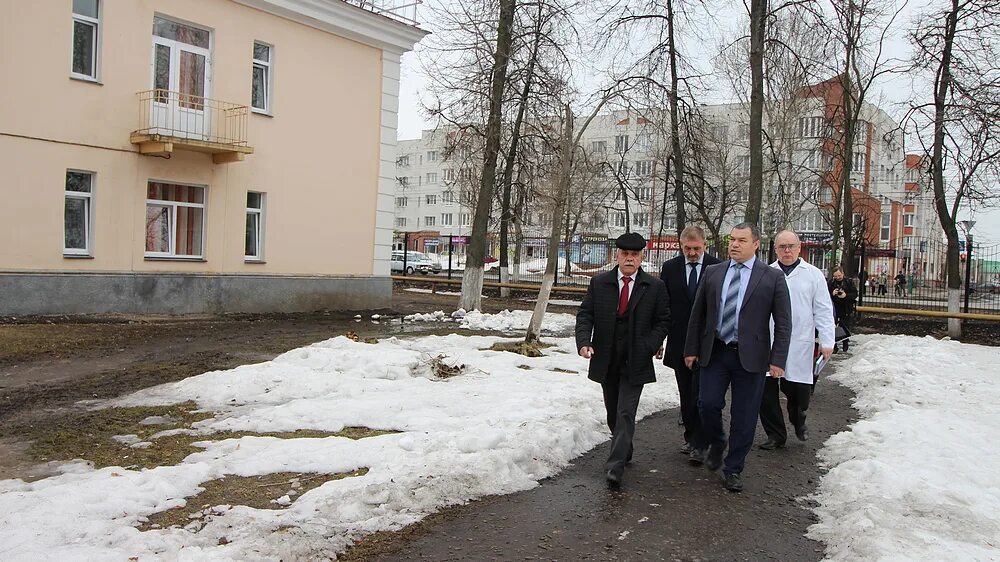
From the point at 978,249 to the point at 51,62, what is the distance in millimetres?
21401

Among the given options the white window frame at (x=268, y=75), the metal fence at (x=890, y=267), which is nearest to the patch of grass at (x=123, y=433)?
the metal fence at (x=890, y=267)

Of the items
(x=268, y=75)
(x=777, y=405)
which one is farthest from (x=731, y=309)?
(x=268, y=75)

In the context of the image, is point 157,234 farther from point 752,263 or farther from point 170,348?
point 752,263

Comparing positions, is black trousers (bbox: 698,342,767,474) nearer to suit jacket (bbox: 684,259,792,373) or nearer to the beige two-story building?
suit jacket (bbox: 684,259,792,373)

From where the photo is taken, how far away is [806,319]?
6961 millimetres

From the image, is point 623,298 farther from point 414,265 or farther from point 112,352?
point 414,265

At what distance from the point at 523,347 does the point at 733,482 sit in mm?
6632

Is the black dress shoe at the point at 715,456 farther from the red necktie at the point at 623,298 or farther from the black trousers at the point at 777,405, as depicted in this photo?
the red necktie at the point at 623,298

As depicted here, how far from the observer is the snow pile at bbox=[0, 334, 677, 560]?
13.4ft

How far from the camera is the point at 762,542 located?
461 cm

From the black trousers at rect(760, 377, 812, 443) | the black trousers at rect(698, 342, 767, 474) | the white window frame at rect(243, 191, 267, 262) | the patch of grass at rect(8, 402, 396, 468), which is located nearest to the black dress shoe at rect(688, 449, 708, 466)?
the black trousers at rect(698, 342, 767, 474)

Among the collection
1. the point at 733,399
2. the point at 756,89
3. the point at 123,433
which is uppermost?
the point at 756,89

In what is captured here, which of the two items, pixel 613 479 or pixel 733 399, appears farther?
pixel 733 399

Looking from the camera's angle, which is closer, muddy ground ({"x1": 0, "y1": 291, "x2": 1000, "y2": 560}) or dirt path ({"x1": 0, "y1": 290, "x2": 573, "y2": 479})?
muddy ground ({"x1": 0, "y1": 291, "x2": 1000, "y2": 560})
